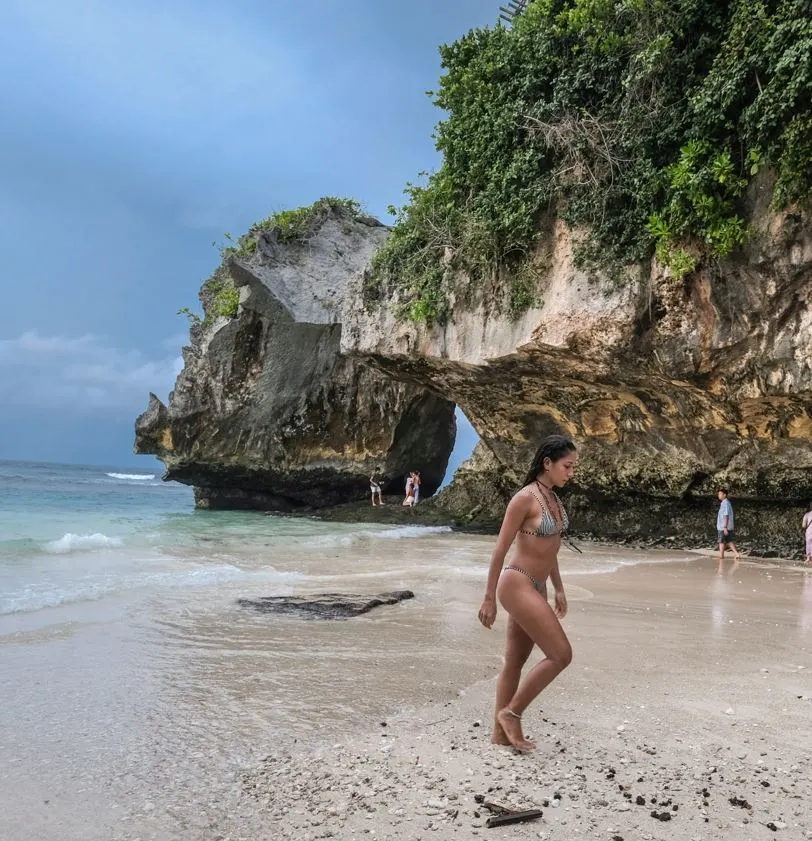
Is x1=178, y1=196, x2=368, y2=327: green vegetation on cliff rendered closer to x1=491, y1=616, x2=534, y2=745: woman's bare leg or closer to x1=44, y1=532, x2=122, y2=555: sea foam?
x1=44, y1=532, x2=122, y2=555: sea foam

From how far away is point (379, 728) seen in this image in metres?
3.56

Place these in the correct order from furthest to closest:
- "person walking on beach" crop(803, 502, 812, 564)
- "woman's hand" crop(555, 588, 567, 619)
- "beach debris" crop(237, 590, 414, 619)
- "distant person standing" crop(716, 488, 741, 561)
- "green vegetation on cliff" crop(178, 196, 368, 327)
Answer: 1. "green vegetation on cliff" crop(178, 196, 368, 327)
2. "distant person standing" crop(716, 488, 741, 561)
3. "person walking on beach" crop(803, 502, 812, 564)
4. "beach debris" crop(237, 590, 414, 619)
5. "woman's hand" crop(555, 588, 567, 619)

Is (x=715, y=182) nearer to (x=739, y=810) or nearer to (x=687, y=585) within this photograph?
(x=687, y=585)

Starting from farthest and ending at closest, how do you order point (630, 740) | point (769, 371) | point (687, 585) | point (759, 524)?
point (759, 524) → point (769, 371) → point (687, 585) → point (630, 740)

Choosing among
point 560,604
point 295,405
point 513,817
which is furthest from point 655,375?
point 295,405

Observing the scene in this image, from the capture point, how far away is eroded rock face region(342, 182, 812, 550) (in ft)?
32.9

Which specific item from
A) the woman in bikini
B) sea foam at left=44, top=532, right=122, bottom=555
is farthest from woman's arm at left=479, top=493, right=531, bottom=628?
sea foam at left=44, top=532, right=122, bottom=555

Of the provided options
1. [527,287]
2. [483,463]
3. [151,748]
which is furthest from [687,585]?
[483,463]

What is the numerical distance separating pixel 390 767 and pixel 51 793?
1434 mm

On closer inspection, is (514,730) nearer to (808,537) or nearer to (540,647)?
(540,647)

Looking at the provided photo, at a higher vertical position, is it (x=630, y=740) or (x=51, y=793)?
(x=630, y=740)

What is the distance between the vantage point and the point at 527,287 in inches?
488

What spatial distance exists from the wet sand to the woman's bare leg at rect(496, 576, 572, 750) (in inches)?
6.3

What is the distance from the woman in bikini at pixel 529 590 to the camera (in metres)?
3.25
